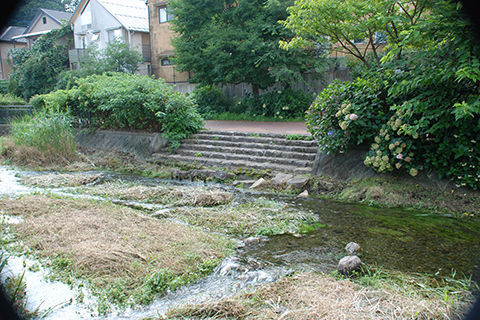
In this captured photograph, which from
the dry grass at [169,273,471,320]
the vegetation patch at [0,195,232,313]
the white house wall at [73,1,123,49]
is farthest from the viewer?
the white house wall at [73,1,123,49]

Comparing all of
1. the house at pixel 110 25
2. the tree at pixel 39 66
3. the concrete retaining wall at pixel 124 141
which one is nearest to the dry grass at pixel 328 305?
the concrete retaining wall at pixel 124 141

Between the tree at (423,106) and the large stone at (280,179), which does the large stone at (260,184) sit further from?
the tree at (423,106)

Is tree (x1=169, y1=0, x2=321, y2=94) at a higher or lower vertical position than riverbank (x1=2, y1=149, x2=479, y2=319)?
higher

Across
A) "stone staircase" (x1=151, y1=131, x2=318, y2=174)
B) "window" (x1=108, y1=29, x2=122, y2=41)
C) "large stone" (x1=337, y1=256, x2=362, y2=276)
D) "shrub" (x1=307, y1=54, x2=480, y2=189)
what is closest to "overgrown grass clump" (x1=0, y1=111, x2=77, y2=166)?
"stone staircase" (x1=151, y1=131, x2=318, y2=174)

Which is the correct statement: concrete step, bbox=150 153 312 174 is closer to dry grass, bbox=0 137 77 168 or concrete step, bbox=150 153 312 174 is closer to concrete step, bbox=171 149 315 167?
concrete step, bbox=171 149 315 167

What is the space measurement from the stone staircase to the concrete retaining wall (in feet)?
1.54

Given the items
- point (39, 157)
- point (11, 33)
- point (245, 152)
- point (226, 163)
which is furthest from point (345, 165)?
point (11, 33)

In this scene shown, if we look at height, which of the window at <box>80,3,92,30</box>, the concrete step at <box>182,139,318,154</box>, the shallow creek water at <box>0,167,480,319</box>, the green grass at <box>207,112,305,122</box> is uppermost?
the window at <box>80,3,92,30</box>

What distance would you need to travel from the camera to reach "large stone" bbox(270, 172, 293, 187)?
8944 mm

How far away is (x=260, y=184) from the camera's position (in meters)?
9.08

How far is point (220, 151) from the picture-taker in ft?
38.9

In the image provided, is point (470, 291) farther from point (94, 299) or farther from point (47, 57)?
point (47, 57)

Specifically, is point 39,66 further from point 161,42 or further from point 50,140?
point 50,140

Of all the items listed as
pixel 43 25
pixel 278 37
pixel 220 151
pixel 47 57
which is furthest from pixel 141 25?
pixel 220 151
